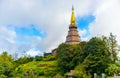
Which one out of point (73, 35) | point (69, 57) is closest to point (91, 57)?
point (69, 57)

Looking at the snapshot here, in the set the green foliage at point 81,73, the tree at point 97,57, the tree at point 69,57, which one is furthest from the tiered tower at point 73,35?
the green foliage at point 81,73

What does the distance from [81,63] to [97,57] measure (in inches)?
200

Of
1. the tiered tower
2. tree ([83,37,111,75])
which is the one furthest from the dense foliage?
the tiered tower

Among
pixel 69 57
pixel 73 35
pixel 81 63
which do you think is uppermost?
pixel 73 35

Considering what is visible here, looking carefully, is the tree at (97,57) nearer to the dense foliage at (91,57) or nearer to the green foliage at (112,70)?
the dense foliage at (91,57)

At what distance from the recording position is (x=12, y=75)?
206ft

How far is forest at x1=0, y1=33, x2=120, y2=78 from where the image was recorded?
52312 millimetres

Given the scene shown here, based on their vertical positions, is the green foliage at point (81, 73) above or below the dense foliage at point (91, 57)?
below

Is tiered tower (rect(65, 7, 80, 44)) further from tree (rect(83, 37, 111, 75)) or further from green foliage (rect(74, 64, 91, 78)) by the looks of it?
green foliage (rect(74, 64, 91, 78))

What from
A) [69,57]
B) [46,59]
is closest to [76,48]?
[69,57]

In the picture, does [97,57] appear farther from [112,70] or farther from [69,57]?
[69,57]

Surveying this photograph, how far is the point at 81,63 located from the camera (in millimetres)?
56844

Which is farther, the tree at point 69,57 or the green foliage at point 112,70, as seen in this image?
the tree at point 69,57

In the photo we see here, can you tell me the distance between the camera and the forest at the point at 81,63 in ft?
172
